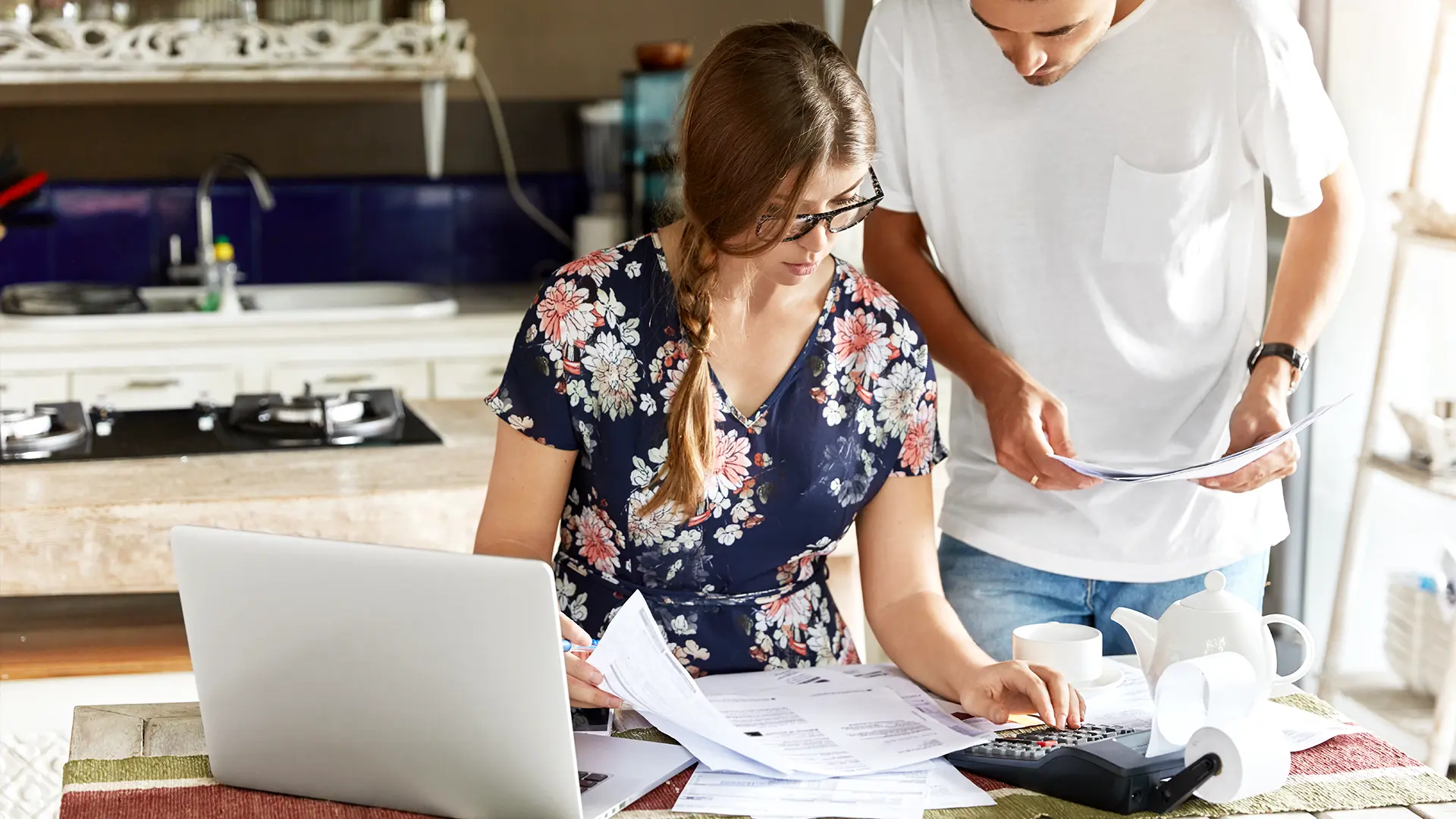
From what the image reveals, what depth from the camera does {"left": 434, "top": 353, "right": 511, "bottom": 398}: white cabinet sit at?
386 centimetres

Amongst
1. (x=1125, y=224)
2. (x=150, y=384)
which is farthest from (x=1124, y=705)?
(x=150, y=384)

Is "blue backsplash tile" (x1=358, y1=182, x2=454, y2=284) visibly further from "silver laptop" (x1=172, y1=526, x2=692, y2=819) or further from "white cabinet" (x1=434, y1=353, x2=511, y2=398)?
"silver laptop" (x1=172, y1=526, x2=692, y2=819)

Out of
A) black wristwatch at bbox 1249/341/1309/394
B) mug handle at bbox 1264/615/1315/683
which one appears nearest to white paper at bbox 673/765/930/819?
mug handle at bbox 1264/615/1315/683

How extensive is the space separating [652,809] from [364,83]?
3.60 m

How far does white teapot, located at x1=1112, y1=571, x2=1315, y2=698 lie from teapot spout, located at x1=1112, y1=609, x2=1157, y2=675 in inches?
1.7

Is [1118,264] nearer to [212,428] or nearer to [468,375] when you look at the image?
[212,428]

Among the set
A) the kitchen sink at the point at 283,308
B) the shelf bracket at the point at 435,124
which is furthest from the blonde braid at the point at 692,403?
the shelf bracket at the point at 435,124

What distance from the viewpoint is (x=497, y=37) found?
448 cm

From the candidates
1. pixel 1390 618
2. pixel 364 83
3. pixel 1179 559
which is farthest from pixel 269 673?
pixel 364 83

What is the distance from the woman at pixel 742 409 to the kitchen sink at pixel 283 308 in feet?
7.97

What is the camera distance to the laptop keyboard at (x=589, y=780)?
1183 millimetres

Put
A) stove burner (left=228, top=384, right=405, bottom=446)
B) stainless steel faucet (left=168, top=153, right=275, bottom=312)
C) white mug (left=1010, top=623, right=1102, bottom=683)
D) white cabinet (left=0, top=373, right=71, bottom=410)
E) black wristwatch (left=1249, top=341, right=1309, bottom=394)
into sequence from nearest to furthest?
white mug (left=1010, top=623, right=1102, bottom=683) < black wristwatch (left=1249, top=341, right=1309, bottom=394) < stove burner (left=228, top=384, right=405, bottom=446) < white cabinet (left=0, top=373, right=71, bottom=410) < stainless steel faucet (left=168, top=153, right=275, bottom=312)

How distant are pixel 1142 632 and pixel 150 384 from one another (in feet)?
9.79

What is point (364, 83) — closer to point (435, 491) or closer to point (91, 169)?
point (91, 169)
